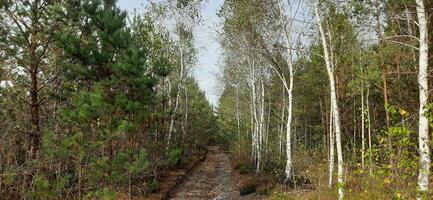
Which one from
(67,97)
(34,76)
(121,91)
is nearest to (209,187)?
(121,91)

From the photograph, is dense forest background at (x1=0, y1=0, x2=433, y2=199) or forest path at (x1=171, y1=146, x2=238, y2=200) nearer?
dense forest background at (x1=0, y1=0, x2=433, y2=199)

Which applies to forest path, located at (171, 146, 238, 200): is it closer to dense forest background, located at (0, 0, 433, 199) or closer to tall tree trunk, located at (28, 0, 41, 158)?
dense forest background, located at (0, 0, 433, 199)

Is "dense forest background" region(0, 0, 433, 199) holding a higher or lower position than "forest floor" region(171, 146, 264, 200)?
higher

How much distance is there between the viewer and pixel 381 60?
609 inches

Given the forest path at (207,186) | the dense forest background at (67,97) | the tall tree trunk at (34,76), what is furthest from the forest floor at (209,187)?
the tall tree trunk at (34,76)

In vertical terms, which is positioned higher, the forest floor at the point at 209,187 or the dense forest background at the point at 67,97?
the dense forest background at the point at 67,97

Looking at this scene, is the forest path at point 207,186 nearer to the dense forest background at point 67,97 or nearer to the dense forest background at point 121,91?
the dense forest background at point 121,91

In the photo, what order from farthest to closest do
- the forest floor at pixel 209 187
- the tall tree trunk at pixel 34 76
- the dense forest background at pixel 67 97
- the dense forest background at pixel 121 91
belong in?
the forest floor at pixel 209 187 → the tall tree trunk at pixel 34 76 → the dense forest background at pixel 67 97 → the dense forest background at pixel 121 91

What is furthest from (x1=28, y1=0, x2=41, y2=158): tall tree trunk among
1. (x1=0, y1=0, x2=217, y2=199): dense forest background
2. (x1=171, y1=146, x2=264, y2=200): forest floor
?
(x1=171, y1=146, x2=264, y2=200): forest floor

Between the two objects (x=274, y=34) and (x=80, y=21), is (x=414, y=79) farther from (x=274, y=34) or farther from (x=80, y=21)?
(x=80, y=21)

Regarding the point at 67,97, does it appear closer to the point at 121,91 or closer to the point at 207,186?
the point at 121,91

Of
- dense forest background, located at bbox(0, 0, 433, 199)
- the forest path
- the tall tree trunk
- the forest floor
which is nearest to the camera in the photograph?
dense forest background, located at bbox(0, 0, 433, 199)

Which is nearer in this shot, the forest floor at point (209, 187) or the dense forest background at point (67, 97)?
the dense forest background at point (67, 97)

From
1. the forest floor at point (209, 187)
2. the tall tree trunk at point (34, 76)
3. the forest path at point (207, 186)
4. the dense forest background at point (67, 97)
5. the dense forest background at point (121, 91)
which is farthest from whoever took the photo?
the forest path at point (207, 186)
